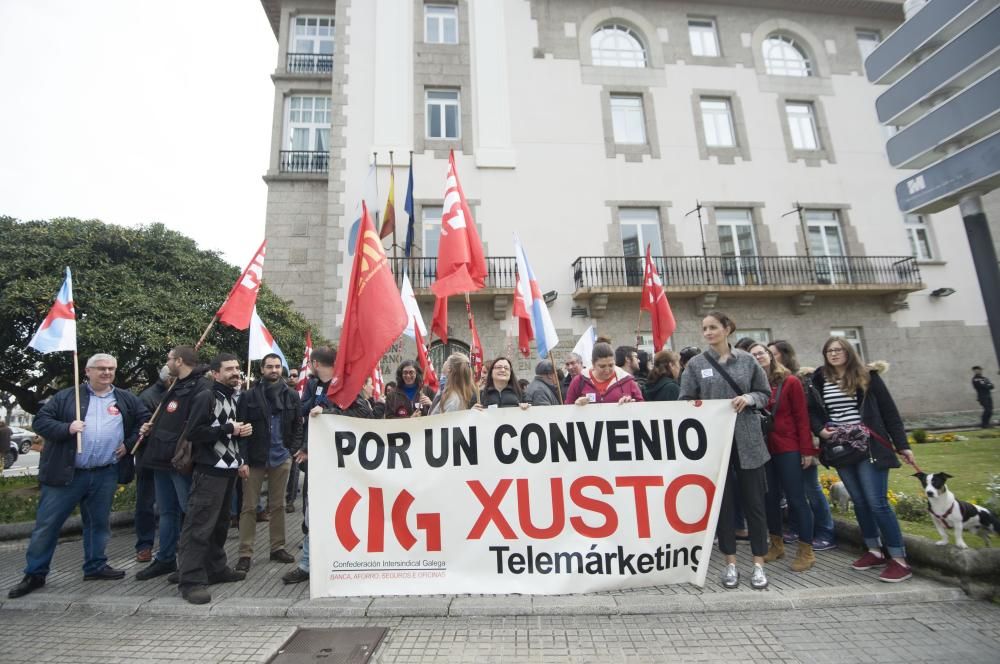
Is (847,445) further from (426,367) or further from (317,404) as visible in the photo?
(426,367)

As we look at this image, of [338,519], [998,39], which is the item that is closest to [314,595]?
[338,519]

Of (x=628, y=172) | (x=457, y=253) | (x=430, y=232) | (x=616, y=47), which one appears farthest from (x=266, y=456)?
(x=616, y=47)

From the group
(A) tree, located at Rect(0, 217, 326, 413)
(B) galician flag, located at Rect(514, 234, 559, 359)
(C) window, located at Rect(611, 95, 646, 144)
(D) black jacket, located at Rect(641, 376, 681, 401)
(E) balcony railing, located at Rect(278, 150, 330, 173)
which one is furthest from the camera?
(E) balcony railing, located at Rect(278, 150, 330, 173)

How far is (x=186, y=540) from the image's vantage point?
3.84 metres

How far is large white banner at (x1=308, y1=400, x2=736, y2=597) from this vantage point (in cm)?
353

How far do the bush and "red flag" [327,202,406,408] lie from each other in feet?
16.7

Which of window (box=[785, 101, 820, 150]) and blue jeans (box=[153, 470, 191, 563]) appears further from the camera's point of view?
window (box=[785, 101, 820, 150])

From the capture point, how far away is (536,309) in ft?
18.9

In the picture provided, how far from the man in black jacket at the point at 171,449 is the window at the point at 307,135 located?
1334 centimetres

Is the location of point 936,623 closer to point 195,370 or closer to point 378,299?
point 378,299

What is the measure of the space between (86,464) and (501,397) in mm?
3868

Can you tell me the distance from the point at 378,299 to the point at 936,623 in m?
4.44

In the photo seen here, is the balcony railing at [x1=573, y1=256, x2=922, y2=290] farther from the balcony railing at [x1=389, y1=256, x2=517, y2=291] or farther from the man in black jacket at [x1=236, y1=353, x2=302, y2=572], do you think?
the man in black jacket at [x1=236, y1=353, x2=302, y2=572]

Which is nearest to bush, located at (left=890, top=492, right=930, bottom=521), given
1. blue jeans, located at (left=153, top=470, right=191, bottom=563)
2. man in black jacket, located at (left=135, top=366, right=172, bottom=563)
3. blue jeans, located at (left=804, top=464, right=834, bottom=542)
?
blue jeans, located at (left=804, top=464, right=834, bottom=542)
